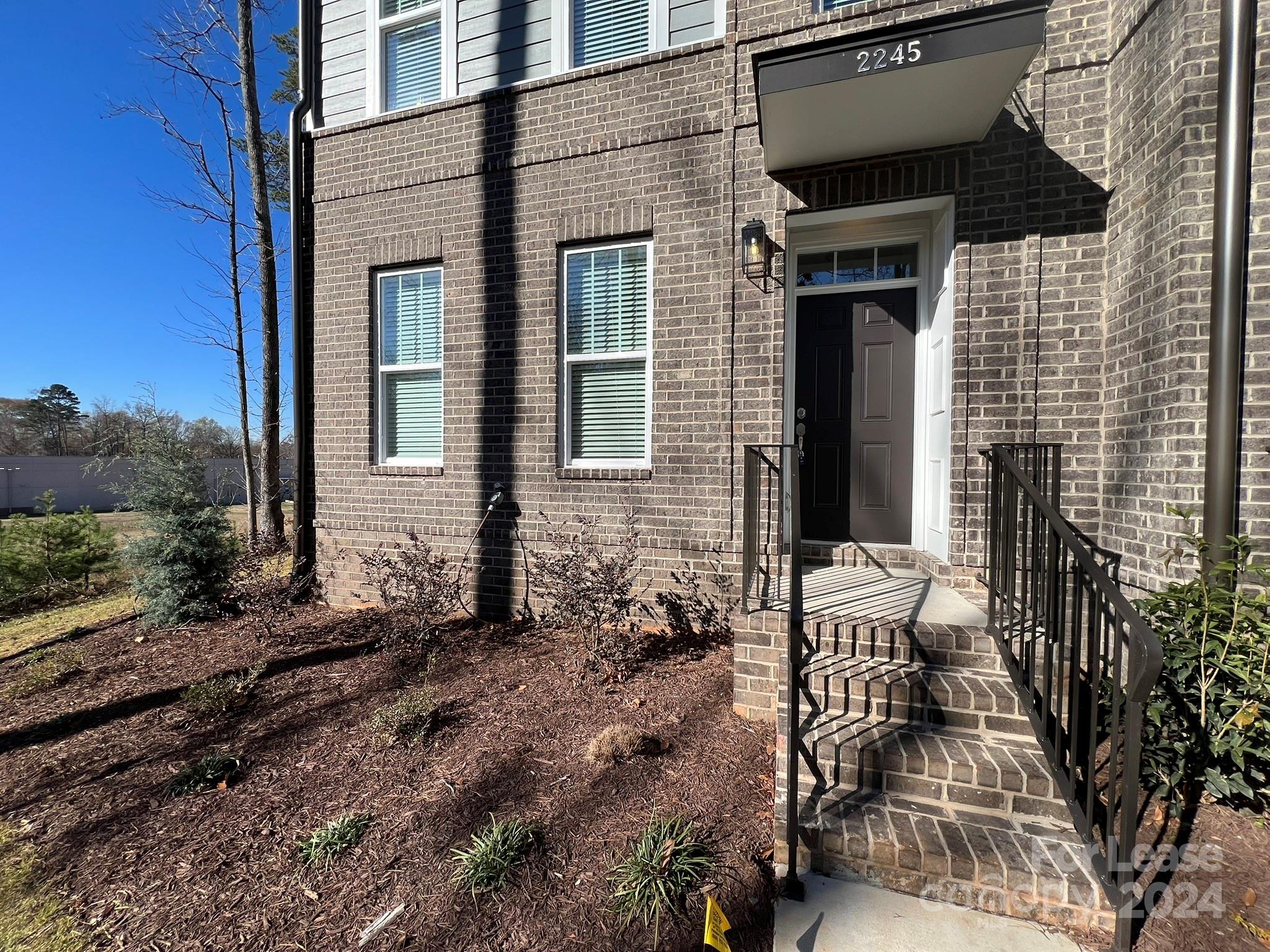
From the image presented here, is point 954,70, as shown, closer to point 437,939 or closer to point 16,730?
point 437,939

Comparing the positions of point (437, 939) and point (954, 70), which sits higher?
point (954, 70)

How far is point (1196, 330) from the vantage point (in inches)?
107

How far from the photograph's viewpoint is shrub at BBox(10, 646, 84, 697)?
12.5 feet

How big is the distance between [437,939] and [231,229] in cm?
1088

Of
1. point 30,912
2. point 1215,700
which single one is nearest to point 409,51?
point 30,912

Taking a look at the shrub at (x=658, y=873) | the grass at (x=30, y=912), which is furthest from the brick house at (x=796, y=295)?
the grass at (x=30, y=912)

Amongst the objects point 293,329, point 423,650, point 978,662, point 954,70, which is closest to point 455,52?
point 293,329

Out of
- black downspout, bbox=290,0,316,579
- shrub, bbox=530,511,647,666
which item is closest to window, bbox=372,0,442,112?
black downspout, bbox=290,0,316,579

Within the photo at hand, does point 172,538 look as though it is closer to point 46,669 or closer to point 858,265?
point 46,669

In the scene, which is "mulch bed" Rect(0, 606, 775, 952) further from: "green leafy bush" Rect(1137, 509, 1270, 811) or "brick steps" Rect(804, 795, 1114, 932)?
"green leafy bush" Rect(1137, 509, 1270, 811)

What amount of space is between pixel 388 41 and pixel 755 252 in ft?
14.2

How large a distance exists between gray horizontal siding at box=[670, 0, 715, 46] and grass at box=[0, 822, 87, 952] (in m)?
5.92

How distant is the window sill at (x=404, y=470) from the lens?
16.3 feet

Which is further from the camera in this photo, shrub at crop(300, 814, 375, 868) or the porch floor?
the porch floor
